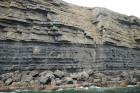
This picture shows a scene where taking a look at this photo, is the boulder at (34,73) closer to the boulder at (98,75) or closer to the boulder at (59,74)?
the boulder at (59,74)

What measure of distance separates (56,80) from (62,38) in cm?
1505

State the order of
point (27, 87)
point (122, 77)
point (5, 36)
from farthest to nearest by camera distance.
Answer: point (122, 77) → point (5, 36) → point (27, 87)

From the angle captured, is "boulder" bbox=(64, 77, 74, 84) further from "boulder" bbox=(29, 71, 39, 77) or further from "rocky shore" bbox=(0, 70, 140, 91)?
"boulder" bbox=(29, 71, 39, 77)

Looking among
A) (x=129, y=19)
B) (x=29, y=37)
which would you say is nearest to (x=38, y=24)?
(x=29, y=37)

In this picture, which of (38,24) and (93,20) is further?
(93,20)

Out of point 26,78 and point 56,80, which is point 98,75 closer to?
point 56,80

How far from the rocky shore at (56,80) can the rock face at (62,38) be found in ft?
10.3

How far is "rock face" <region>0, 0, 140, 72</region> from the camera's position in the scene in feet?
235

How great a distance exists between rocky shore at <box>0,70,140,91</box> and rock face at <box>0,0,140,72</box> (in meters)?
3.14

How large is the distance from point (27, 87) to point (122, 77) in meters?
31.3

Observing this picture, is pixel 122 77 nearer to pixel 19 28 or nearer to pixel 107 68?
pixel 107 68

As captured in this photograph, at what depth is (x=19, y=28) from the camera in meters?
73.6

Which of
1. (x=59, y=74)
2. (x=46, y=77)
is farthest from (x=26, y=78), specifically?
(x=59, y=74)

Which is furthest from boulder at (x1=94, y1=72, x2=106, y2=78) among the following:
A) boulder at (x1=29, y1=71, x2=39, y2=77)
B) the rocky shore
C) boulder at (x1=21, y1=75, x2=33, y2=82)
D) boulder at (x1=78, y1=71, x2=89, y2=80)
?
boulder at (x1=21, y1=75, x2=33, y2=82)
